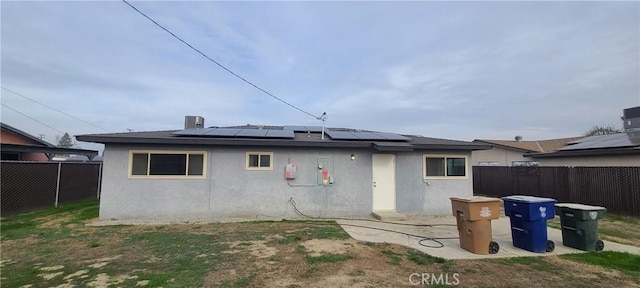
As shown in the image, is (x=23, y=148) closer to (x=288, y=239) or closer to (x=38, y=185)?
(x=38, y=185)

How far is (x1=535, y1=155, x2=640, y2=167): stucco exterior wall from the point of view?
12.4 meters

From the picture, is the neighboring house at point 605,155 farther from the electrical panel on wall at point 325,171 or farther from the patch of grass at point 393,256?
the patch of grass at point 393,256

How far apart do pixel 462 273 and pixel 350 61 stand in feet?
34.2

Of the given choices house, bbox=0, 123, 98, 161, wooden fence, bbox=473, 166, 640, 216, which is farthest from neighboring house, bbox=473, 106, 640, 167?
house, bbox=0, 123, 98, 161

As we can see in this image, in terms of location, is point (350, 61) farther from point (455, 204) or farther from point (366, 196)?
point (455, 204)

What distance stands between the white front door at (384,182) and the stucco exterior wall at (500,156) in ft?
50.7

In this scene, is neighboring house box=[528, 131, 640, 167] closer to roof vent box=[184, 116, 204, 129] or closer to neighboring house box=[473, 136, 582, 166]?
neighboring house box=[473, 136, 582, 166]

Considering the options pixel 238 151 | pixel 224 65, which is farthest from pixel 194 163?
pixel 224 65

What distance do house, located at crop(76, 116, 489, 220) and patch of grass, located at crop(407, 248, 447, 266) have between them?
4228mm

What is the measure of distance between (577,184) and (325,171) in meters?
10.3

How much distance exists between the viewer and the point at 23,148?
15141 mm

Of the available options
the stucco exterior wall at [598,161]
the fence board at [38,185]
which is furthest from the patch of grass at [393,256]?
the stucco exterior wall at [598,161]

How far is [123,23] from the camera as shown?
8297mm

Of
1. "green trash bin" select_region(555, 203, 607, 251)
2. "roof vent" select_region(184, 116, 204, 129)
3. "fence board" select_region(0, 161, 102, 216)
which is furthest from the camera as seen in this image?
"roof vent" select_region(184, 116, 204, 129)
